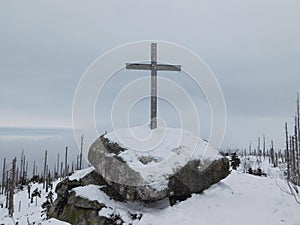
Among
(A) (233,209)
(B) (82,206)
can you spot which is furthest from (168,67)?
(B) (82,206)

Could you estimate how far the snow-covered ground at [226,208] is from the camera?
23.4ft

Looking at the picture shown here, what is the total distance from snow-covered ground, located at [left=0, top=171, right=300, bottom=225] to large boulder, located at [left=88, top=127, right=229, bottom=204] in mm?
338

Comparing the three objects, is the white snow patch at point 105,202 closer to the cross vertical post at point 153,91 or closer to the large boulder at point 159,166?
the large boulder at point 159,166

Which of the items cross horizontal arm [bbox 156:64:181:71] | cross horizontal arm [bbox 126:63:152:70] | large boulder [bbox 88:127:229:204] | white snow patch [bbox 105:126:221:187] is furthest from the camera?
cross horizontal arm [bbox 156:64:181:71]


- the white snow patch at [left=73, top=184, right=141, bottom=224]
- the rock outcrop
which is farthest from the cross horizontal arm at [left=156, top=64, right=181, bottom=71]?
the white snow patch at [left=73, top=184, right=141, bottom=224]

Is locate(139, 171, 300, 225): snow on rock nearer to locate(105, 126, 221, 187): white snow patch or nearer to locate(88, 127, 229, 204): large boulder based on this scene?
locate(88, 127, 229, 204): large boulder

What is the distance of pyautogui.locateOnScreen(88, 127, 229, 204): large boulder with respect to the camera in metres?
7.64

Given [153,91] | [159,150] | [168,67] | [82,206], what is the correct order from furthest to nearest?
[168,67]
[153,91]
[159,150]
[82,206]

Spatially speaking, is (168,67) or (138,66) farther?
(168,67)

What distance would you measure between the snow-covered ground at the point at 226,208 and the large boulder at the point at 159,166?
34 centimetres

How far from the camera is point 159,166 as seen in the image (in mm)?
7918

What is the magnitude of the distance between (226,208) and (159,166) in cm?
209

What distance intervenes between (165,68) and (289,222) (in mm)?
5702

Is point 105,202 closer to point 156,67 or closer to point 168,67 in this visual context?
point 156,67
